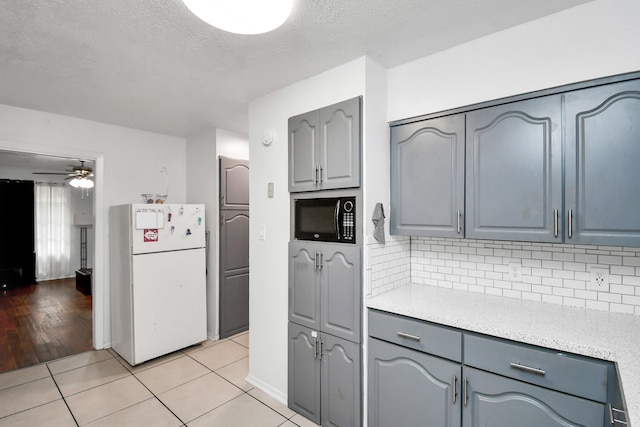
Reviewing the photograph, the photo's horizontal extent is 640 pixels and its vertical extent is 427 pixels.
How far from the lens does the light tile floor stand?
2195 mm

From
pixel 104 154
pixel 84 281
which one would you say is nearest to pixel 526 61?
pixel 104 154

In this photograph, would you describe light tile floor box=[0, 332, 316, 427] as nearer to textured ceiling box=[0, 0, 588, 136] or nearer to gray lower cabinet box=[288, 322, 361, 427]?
gray lower cabinet box=[288, 322, 361, 427]

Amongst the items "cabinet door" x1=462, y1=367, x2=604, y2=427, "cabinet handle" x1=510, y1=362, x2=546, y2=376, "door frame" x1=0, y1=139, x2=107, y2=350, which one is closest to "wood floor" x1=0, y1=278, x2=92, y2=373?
"door frame" x1=0, y1=139, x2=107, y2=350

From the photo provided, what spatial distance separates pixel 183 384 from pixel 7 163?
18.9 ft

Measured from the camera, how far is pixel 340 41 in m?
1.81

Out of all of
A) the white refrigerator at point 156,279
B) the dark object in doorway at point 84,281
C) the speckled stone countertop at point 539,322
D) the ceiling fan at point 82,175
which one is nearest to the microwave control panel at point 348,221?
the speckled stone countertop at point 539,322

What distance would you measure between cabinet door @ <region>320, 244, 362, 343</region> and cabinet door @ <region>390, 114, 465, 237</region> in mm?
410

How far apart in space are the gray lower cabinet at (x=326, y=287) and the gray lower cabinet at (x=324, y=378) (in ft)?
0.27

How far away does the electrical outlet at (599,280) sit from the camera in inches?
66.2

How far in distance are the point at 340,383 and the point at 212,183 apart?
257cm

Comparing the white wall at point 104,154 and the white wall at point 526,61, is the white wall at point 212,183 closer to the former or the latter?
the white wall at point 104,154

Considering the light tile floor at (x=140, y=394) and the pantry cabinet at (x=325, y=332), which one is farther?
the light tile floor at (x=140, y=394)

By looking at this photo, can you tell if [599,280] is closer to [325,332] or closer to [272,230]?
[325,332]

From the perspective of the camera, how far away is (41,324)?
13.2ft
